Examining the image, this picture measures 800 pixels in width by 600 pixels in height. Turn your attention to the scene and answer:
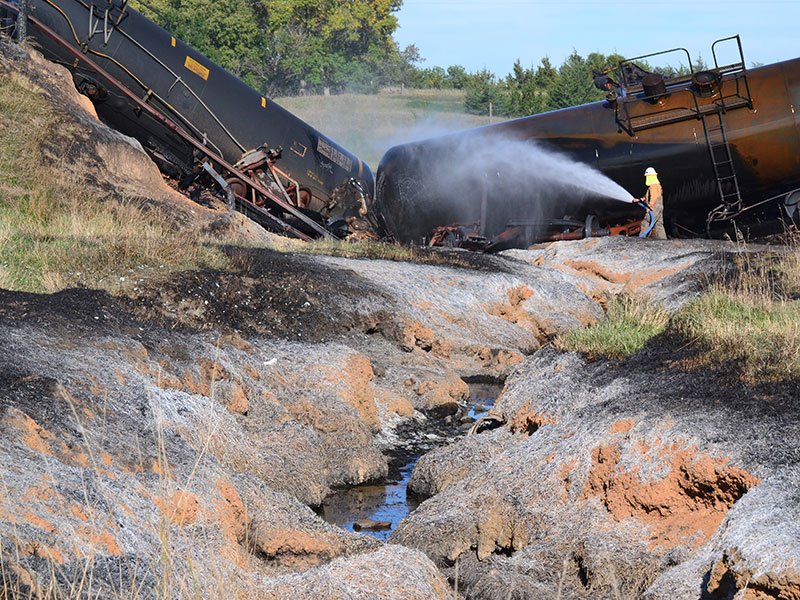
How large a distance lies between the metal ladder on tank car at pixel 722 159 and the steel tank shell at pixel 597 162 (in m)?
0.09

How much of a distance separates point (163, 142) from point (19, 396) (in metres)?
14.1

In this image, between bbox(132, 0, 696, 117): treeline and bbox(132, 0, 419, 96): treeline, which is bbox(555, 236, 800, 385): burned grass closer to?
bbox(132, 0, 696, 117): treeline

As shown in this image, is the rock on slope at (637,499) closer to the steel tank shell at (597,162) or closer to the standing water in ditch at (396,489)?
the standing water in ditch at (396,489)

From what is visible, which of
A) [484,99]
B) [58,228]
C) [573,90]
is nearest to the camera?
[58,228]

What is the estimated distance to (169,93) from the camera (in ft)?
69.2

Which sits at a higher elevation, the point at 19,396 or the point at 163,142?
the point at 163,142

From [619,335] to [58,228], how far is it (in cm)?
756

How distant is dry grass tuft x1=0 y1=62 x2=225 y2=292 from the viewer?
1286 centimetres

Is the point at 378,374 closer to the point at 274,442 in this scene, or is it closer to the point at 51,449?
the point at 274,442

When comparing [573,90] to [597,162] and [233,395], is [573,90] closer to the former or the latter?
[597,162]

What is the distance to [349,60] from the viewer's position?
236 ft

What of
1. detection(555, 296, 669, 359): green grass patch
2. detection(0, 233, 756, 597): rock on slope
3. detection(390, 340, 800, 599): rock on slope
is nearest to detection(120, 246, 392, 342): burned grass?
detection(0, 233, 756, 597): rock on slope

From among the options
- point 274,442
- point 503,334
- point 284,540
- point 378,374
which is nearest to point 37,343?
point 274,442

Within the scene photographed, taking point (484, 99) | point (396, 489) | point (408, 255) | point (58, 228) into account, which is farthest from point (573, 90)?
point (396, 489)
